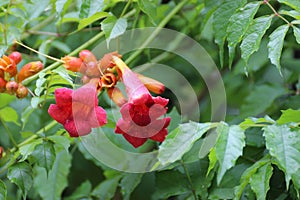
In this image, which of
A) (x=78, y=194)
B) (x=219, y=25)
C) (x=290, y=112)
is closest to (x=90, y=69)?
(x=219, y=25)

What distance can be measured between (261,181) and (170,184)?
1.90ft

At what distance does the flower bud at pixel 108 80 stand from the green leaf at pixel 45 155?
0.28 metres

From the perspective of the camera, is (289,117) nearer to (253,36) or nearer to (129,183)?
(253,36)

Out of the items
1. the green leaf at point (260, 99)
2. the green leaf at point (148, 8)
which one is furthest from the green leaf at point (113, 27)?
the green leaf at point (260, 99)

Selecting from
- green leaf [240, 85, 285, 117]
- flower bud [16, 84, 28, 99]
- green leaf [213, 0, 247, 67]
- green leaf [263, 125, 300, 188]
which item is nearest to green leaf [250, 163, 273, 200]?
green leaf [263, 125, 300, 188]

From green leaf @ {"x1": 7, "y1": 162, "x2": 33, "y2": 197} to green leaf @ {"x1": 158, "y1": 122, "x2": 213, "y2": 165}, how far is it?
1.60 ft

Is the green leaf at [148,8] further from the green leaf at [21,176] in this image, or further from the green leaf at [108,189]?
the green leaf at [108,189]

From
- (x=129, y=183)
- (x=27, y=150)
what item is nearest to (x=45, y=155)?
(x=27, y=150)

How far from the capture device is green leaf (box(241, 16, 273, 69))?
1.63 meters

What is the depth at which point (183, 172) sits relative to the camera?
2.12 meters

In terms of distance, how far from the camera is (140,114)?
172cm

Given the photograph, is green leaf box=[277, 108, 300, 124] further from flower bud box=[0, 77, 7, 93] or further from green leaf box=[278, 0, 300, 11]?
flower bud box=[0, 77, 7, 93]

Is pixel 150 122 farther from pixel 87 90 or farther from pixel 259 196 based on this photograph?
pixel 259 196

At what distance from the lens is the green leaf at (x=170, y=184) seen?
208 centimetres
